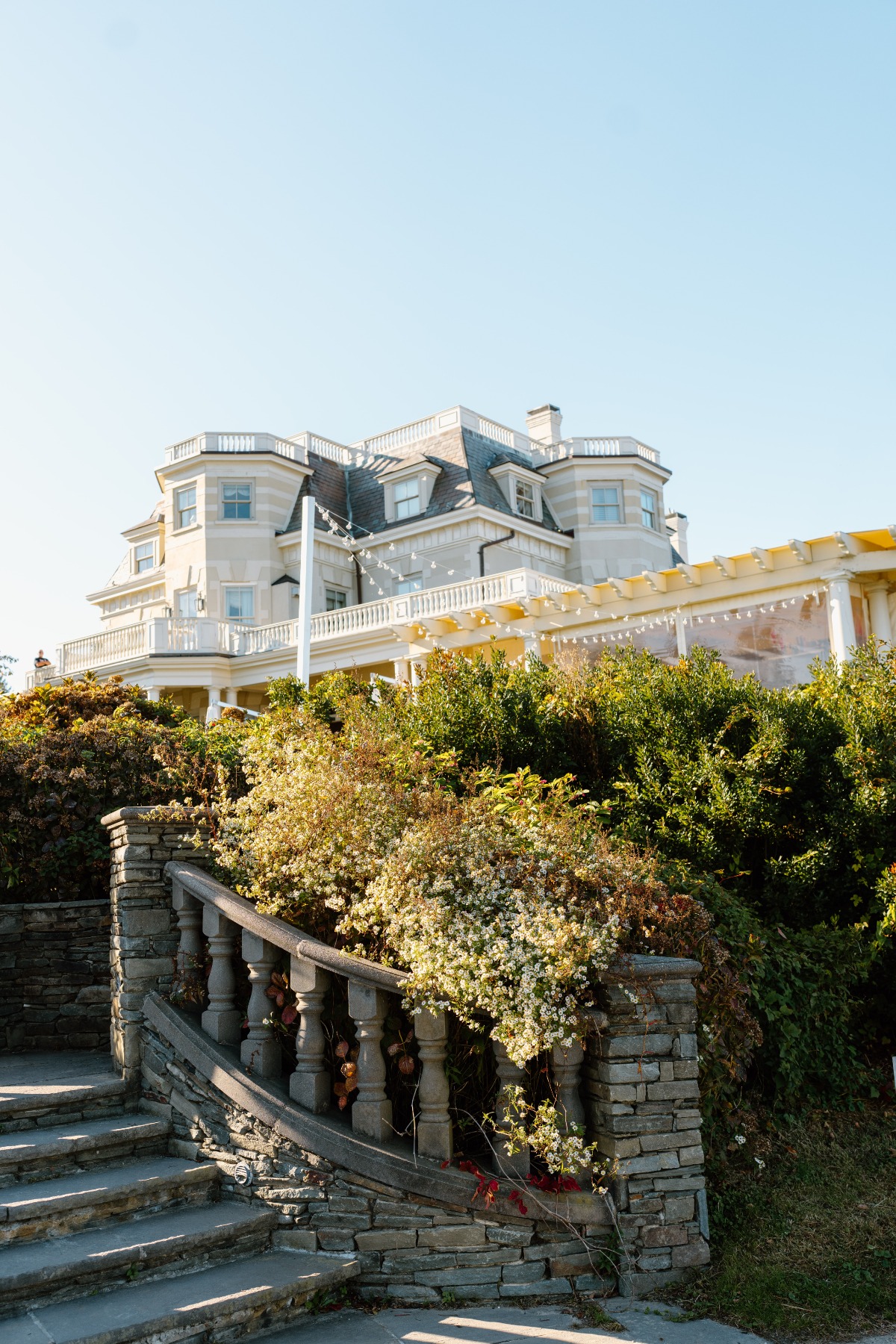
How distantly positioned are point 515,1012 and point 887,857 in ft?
12.2

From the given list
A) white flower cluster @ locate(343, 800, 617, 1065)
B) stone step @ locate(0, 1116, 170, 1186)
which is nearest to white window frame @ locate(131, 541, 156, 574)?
stone step @ locate(0, 1116, 170, 1186)

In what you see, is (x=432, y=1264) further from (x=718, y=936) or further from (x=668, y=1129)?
(x=718, y=936)

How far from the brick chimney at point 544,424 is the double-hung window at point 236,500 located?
9.76 m

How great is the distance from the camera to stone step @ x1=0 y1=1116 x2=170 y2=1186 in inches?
189

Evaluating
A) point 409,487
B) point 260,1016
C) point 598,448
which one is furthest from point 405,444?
point 260,1016

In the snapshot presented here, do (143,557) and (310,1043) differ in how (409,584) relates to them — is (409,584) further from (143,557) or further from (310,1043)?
(310,1043)

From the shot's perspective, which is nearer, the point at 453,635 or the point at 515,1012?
the point at 515,1012

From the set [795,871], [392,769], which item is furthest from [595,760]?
[392,769]

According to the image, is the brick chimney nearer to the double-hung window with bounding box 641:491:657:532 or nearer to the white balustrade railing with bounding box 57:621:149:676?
the double-hung window with bounding box 641:491:657:532

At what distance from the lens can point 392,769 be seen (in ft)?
20.2

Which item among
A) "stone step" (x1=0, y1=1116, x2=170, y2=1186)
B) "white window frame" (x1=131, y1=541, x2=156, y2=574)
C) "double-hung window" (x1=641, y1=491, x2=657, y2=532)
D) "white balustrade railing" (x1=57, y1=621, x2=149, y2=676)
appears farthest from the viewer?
"white window frame" (x1=131, y1=541, x2=156, y2=574)

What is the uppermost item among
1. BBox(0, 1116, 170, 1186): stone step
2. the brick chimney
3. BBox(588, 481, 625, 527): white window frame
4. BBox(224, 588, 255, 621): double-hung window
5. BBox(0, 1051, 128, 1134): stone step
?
the brick chimney

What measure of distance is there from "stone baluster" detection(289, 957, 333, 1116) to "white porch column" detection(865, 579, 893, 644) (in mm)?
10708

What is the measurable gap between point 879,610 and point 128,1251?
1204cm
